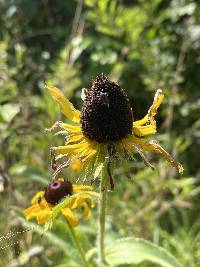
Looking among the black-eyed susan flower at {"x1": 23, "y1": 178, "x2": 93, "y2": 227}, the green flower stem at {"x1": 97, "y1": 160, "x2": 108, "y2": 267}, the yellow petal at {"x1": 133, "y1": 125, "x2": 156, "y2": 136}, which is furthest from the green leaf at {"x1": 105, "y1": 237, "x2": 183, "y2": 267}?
the yellow petal at {"x1": 133, "y1": 125, "x2": 156, "y2": 136}

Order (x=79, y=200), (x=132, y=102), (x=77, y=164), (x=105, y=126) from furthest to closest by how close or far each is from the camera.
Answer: (x=132, y=102)
(x=77, y=164)
(x=79, y=200)
(x=105, y=126)

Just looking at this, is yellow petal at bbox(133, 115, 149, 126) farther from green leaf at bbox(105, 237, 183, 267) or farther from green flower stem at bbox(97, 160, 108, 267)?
green leaf at bbox(105, 237, 183, 267)

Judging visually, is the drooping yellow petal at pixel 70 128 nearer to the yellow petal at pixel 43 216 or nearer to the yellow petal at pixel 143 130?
the yellow petal at pixel 143 130

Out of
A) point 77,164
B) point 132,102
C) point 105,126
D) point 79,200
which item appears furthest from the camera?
point 132,102

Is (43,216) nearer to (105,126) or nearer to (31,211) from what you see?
(31,211)

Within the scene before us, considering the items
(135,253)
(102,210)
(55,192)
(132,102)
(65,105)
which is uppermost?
(132,102)

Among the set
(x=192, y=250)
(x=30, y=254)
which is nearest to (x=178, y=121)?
(x=192, y=250)

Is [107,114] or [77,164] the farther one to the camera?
[77,164]

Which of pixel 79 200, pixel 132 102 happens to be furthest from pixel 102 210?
pixel 132 102
